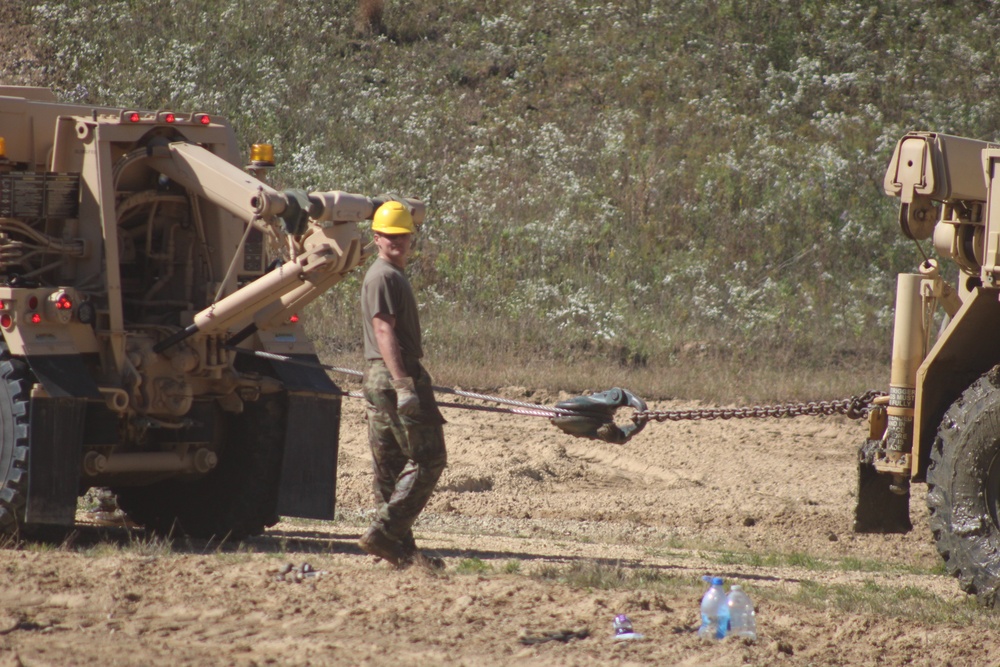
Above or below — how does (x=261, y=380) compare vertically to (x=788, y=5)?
below

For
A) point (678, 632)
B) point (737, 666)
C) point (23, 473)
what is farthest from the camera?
point (23, 473)

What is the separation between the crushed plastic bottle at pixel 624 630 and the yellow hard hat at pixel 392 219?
2.42 m

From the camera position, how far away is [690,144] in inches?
763

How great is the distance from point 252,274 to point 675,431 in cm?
608

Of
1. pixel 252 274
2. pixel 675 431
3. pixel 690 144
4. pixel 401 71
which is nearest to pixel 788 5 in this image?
pixel 690 144

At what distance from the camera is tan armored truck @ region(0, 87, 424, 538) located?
7461 mm

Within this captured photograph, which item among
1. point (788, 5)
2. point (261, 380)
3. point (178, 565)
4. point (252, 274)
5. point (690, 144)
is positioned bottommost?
point (178, 565)

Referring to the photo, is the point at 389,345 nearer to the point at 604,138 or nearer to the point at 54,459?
the point at 54,459

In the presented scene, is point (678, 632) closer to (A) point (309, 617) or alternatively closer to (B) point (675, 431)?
(A) point (309, 617)

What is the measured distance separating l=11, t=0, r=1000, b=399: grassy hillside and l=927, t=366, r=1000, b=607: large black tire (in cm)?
742

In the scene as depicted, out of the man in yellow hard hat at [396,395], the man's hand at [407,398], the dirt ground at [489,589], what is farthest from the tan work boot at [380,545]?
the man's hand at [407,398]

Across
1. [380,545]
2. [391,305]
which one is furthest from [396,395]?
[380,545]

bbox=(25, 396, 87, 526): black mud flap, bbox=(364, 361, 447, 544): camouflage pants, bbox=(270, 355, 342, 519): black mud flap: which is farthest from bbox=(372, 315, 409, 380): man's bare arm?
bbox=(25, 396, 87, 526): black mud flap

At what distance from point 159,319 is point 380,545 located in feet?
7.96
